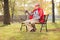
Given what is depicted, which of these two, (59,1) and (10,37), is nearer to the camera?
(10,37)

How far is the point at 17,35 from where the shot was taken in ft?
30.3

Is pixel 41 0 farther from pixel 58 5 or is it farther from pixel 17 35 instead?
pixel 17 35

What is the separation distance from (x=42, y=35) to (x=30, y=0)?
67.9ft

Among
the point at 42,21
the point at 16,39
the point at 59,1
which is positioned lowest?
the point at 16,39

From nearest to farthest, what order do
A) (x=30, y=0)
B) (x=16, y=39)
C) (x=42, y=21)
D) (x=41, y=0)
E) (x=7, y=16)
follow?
(x=16, y=39) < (x=42, y=21) < (x=7, y=16) < (x=41, y=0) < (x=30, y=0)

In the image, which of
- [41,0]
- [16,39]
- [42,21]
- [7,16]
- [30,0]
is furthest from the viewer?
[30,0]

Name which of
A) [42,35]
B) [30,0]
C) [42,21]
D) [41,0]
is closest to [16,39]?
[42,35]

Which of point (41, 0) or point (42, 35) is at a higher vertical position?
point (41, 0)

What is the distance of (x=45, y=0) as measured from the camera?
2266cm

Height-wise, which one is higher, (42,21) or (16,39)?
(42,21)

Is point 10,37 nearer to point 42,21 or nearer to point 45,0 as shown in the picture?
point 42,21

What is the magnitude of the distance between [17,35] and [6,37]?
0.52m

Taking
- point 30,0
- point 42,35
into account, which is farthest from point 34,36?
point 30,0

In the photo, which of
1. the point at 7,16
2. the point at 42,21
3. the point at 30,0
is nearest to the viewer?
the point at 42,21
